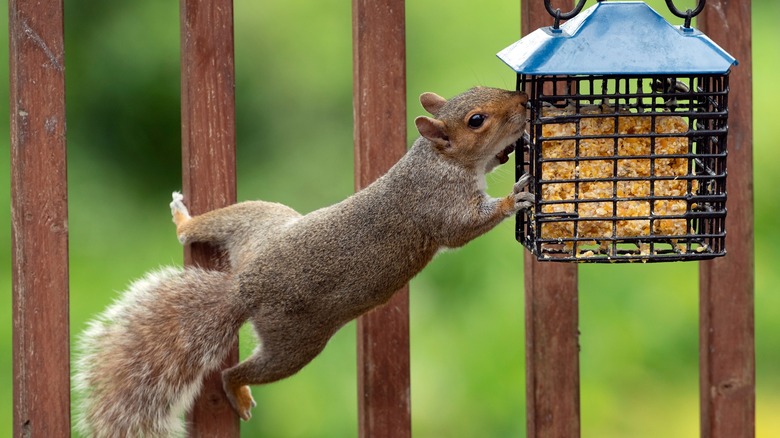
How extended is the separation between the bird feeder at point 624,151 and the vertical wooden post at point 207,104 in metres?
0.54

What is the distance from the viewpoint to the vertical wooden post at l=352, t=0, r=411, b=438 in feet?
6.83

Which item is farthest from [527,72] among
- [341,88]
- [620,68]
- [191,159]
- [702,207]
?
[341,88]

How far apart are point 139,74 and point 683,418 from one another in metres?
1.59

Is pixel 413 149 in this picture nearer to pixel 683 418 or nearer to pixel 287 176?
pixel 287 176

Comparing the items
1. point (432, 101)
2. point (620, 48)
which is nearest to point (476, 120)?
point (432, 101)

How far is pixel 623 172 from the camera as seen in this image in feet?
5.94

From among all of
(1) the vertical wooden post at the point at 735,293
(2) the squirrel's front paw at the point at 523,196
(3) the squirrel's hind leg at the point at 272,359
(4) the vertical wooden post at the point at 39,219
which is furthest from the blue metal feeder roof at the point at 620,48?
(4) the vertical wooden post at the point at 39,219

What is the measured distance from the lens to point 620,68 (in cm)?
163

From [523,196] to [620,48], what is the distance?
335 millimetres

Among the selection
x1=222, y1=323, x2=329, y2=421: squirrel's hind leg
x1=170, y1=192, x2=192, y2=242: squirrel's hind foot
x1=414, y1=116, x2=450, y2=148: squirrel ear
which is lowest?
x1=222, y1=323, x2=329, y2=421: squirrel's hind leg

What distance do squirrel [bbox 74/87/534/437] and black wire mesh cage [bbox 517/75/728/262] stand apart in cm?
24

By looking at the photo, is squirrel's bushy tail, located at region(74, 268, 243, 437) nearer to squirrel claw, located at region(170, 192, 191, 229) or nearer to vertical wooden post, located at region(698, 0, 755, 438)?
squirrel claw, located at region(170, 192, 191, 229)

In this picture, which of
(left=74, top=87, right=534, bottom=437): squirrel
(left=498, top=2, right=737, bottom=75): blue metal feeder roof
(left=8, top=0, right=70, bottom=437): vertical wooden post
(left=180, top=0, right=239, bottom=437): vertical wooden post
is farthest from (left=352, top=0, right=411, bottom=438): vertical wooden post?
(left=8, top=0, right=70, bottom=437): vertical wooden post

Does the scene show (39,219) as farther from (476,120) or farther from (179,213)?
(476,120)
